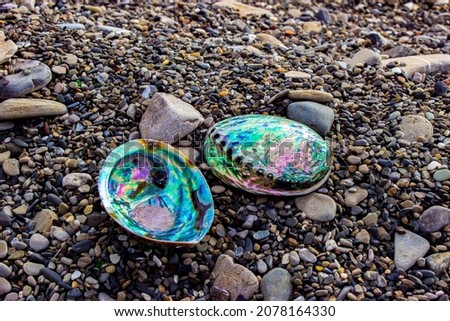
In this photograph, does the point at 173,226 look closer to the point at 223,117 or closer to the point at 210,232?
the point at 210,232

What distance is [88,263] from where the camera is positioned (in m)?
2.85

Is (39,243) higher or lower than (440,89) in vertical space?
lower

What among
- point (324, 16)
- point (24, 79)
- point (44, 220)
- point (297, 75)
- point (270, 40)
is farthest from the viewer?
point (324, 16)

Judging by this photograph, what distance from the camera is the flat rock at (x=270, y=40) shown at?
4332 mm

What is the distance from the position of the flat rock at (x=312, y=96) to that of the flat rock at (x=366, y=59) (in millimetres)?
695

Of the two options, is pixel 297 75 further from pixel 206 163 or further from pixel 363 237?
pixel 363 237

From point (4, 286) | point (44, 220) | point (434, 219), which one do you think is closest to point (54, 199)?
point (44, 220)

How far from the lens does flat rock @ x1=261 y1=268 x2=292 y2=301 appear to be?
2789mm

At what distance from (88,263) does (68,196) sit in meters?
0.42

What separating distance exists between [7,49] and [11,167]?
870 millimetres

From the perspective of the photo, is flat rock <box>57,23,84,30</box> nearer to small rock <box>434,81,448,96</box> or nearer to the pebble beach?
the pebble beach

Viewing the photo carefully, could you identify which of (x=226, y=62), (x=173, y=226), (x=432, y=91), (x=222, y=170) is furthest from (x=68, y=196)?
(x=432, y=91)

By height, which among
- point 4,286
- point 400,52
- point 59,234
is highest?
point 400,52

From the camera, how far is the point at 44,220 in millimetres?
2994
